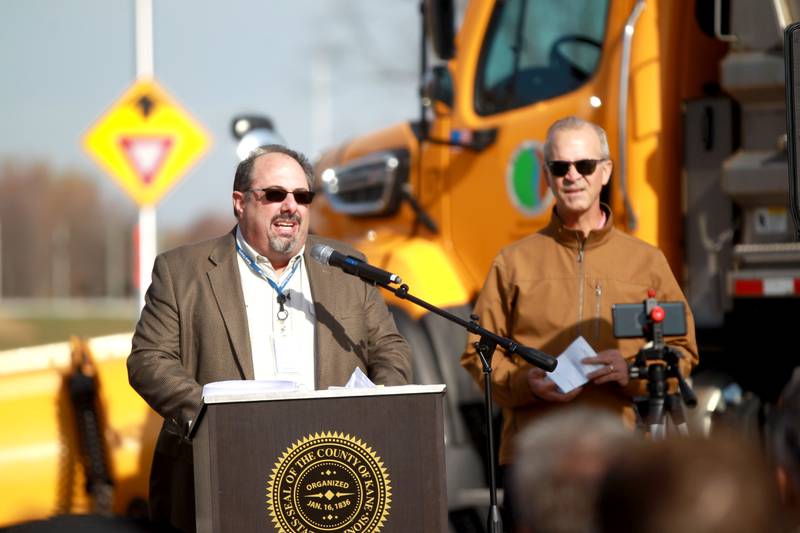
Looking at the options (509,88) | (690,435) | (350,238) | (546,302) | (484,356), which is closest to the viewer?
(690,435)

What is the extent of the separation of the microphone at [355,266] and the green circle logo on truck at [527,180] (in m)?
2.45

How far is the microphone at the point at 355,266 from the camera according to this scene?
3.95 m

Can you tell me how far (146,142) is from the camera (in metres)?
10.6

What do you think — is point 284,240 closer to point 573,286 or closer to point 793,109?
point 573,286

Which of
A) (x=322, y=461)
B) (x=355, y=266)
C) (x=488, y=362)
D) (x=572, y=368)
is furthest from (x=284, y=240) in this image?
(x=572, y=368)

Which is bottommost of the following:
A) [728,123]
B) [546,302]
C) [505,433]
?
[505,433]

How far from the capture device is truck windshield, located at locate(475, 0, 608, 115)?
20.6 feet

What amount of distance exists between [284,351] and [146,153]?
22.4 ft

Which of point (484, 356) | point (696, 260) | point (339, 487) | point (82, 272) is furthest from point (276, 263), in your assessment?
point (82, 272)

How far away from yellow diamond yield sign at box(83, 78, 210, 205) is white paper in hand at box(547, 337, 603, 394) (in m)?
6.58

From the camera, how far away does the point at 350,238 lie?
7.76 metres

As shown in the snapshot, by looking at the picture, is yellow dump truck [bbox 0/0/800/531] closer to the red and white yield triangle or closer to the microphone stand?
the microphone stand

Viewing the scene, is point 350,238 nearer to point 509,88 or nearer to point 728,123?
point 509,88

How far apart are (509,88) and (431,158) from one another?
561 mm
